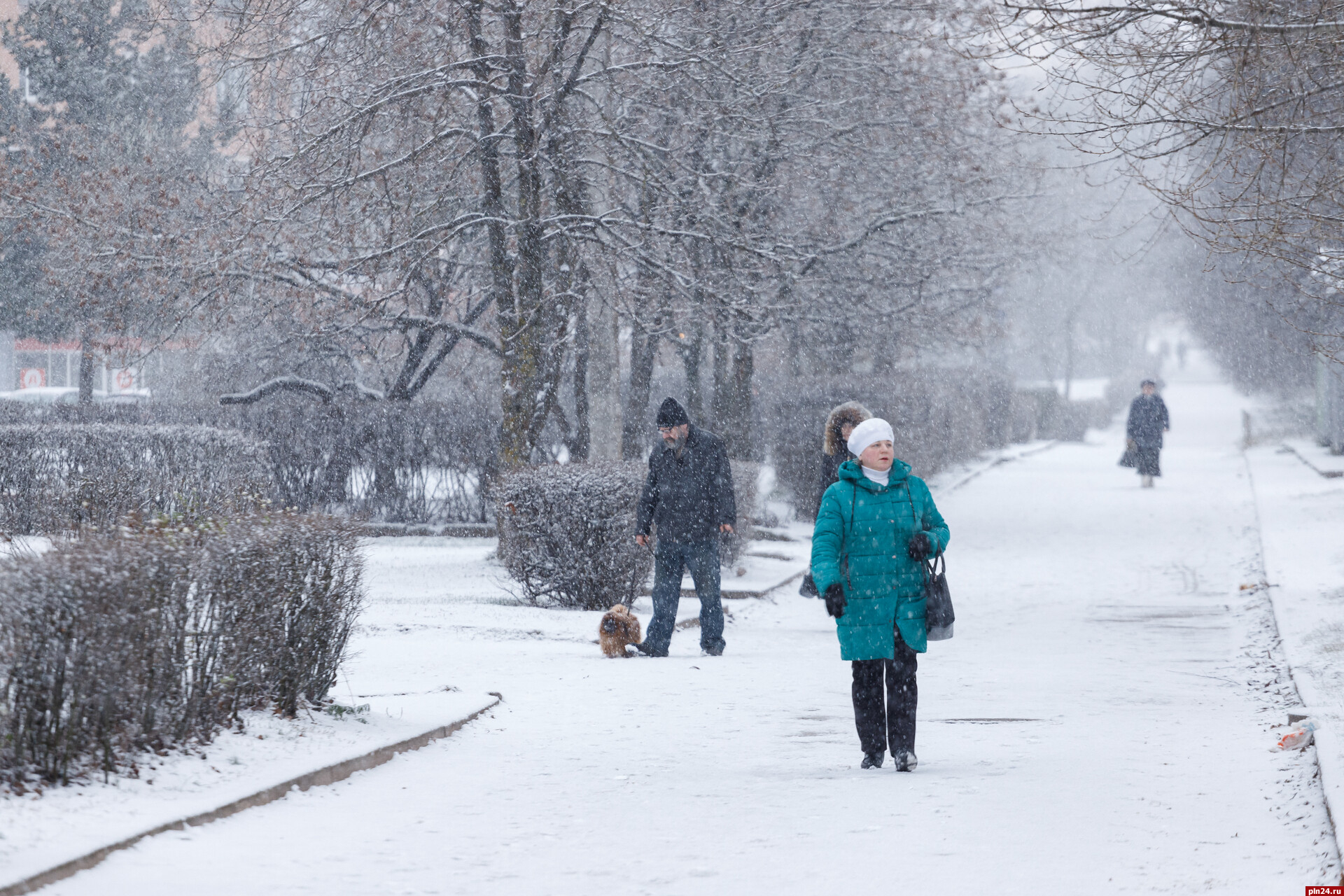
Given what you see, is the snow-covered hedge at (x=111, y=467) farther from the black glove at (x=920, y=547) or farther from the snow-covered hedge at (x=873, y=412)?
the black glove at (x=920, y=547)

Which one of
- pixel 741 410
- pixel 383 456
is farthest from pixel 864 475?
pixel 741 410

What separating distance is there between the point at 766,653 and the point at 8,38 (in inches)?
1021

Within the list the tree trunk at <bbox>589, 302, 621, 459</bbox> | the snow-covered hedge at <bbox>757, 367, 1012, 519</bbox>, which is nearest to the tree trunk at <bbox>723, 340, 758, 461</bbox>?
the snow-covered hedge at <bbox>757, 367, 1012, 519</bbox>

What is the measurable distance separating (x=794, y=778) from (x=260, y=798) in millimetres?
2295

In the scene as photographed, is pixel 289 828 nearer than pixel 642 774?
Yes

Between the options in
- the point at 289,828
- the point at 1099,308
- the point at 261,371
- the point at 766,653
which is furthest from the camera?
the point at 1099,308

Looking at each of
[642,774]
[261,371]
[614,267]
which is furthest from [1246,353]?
[642,774]

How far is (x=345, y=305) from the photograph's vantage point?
611 inches

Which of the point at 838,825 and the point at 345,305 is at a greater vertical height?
the point at 345,305

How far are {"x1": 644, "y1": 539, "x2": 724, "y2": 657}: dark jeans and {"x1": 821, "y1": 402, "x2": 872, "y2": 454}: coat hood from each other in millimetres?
1057

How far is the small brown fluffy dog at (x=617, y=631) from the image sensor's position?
34.4ft

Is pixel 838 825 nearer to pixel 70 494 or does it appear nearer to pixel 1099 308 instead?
pixel 70 494

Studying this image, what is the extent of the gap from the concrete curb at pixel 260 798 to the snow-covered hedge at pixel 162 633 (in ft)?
1.54

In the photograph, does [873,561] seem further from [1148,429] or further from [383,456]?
[1148,429]
